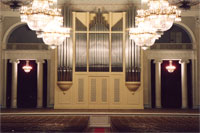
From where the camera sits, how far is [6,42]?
765 inches

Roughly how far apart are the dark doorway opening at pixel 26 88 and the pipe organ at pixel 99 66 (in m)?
2.78

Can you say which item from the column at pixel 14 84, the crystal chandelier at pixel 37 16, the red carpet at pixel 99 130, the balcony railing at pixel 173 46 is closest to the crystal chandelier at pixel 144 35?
the crystal chandelier at pixel 37 16

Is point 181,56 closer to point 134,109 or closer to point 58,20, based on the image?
point 134,109

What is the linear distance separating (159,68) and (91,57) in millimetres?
3996

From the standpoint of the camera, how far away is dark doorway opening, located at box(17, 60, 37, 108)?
66.7 ft

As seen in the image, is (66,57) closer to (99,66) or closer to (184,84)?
(99,66)

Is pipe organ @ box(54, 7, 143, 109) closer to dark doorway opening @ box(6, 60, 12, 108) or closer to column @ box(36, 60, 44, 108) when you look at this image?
column @ box(36, 60, 44, 108)

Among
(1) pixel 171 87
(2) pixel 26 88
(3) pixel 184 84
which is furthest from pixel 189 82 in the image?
(2) pixel 26 88

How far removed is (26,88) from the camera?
20422 mm

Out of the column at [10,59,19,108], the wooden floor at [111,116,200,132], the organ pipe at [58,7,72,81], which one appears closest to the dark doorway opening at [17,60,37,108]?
the column at [10,59,19,108]

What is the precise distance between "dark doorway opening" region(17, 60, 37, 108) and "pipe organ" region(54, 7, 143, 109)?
2.78 meters

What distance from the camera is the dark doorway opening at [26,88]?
20344mm

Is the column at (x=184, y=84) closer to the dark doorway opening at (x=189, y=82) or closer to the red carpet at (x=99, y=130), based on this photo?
the dark doorway opening at (x=189, y=82)

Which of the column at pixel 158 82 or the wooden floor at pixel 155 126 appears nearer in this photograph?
the wooden floor at pixel 155 126
